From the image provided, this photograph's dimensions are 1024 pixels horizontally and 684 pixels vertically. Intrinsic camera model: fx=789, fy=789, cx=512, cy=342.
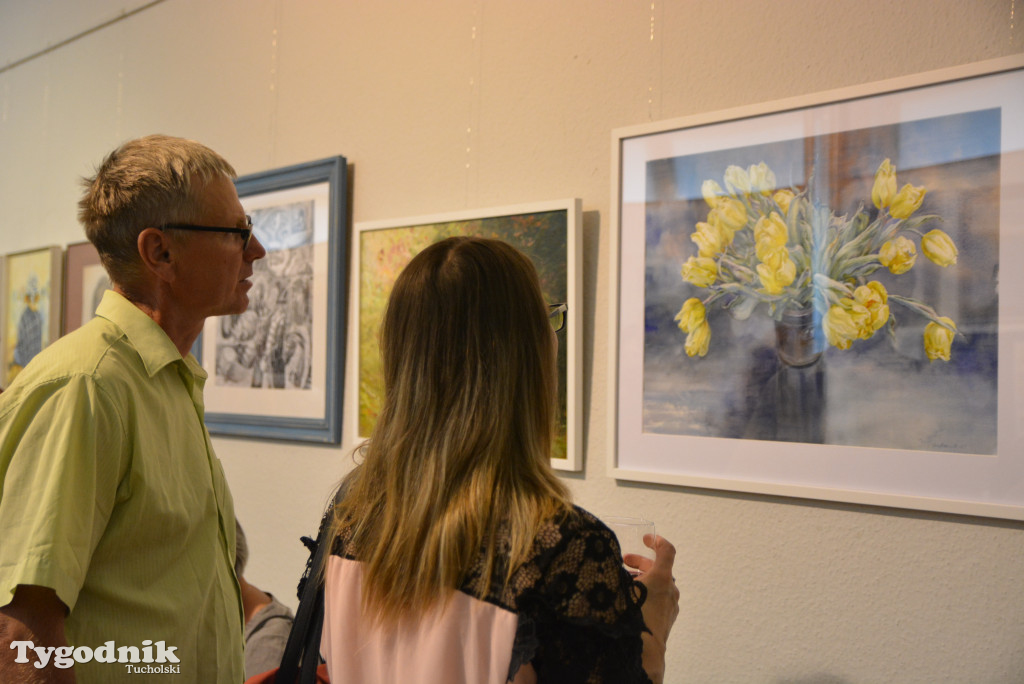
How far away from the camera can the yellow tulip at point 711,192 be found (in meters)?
1.79

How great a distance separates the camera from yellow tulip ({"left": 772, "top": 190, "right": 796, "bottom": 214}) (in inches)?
66.7

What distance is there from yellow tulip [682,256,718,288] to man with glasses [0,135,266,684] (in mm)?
951

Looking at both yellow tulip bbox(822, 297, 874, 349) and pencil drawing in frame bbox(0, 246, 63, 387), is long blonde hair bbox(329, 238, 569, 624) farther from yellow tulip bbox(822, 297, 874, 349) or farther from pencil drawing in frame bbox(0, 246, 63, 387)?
pencil drawing in frame bbox(0, 246, 63, 387)

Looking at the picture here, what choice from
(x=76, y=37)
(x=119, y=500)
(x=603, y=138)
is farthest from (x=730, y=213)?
(x=76, y=37)

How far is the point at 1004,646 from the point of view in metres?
1.46

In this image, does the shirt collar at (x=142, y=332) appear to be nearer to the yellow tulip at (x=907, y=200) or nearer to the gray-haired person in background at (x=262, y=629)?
the gray-haired person in background at (x=262, y=629)

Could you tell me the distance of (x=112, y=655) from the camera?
1.20m

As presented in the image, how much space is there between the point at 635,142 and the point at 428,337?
1.05m

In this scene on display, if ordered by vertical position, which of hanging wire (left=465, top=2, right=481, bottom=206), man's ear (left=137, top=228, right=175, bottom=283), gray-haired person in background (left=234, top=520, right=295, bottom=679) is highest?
hanging wire (left=465, top=2, right=481, bottom=206)

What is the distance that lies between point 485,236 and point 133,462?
96 cm

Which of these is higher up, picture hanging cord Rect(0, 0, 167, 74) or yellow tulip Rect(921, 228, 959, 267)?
picture hanging cord Rect(0, 0, 167, 74)

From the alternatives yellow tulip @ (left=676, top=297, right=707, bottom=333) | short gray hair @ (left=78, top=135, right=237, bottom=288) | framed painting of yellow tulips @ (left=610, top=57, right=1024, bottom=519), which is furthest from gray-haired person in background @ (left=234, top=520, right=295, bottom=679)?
yellow tulip @ (left=676, top=297, right=707, bottom=333)

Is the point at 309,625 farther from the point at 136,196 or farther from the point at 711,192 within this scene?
the point at 711,192

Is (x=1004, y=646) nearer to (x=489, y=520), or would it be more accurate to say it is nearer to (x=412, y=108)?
(x=489, y=520)
